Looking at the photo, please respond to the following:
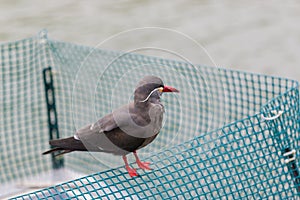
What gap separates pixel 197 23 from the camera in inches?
195

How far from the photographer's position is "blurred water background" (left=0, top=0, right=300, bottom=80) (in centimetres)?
466

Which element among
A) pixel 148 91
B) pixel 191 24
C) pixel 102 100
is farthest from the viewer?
pixel 191 24

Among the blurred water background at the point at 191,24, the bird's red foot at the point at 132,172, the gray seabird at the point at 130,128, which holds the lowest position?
the bird's red foot at the point at 132,172

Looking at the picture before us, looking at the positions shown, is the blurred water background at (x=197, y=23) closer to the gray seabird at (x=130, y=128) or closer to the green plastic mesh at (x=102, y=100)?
the green plastic mesh at (x=102, y=100)

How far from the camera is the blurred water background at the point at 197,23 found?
15.3 ft

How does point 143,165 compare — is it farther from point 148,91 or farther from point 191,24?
point 191,24

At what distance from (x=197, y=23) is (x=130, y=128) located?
2938mm

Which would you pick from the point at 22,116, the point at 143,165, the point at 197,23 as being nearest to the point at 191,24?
the point at 197,23

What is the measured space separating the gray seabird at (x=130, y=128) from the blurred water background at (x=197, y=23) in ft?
7.86

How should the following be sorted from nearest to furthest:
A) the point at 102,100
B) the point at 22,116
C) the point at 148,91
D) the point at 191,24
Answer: the point at 148,91 → the point at 102,100 → the point at 22,116 → the point at 191,24

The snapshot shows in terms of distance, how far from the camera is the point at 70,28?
4965 millimetres

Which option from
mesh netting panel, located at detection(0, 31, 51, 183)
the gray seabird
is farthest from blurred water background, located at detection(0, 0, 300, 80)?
Answer: the gray seabird

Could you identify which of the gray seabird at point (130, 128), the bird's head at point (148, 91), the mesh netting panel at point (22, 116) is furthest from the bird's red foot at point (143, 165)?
the mesh netting panel at point (22, 116)

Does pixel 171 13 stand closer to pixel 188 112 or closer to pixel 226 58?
pixel 226 58
